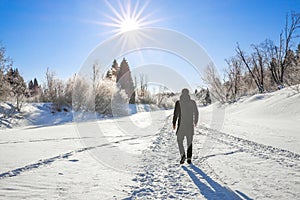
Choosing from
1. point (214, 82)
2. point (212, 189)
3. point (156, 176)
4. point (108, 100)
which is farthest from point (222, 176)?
point (214, 82)

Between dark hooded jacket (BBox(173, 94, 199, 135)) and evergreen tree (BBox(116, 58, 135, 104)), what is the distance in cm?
5602

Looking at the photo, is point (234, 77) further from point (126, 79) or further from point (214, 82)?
point (126, 79)

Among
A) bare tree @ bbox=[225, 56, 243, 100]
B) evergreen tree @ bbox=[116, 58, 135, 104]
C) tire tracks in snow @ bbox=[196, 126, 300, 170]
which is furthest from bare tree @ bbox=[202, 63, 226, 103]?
tire tracks in snow @ bbox=[196, 126, 300, 170]

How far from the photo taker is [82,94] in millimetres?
34281

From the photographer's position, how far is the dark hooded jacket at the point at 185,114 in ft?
20.5

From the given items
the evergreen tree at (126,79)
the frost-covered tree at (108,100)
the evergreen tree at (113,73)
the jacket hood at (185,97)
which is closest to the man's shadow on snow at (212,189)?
the jacket hood at (185,97)

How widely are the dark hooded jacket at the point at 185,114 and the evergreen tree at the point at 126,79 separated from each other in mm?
56017

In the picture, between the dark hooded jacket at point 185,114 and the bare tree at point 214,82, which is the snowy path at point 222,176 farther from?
the bare tree at point 214,82

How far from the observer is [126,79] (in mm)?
67375

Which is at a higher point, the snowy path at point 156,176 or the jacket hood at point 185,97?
the jacket hood at point 185,97

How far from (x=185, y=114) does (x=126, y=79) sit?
62.1m

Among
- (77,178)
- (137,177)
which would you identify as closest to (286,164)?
(137,177)

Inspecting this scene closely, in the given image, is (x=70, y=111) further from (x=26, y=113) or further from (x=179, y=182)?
(x=179, y=182)

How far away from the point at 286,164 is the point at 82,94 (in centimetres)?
3231
